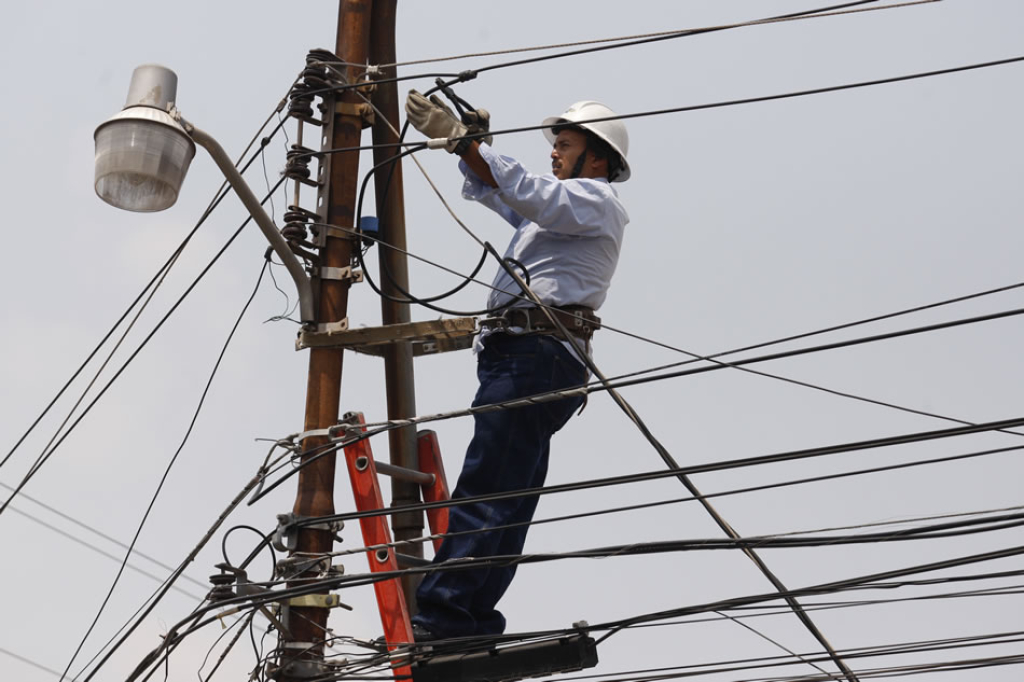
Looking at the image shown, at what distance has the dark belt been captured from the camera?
5531 millimetres

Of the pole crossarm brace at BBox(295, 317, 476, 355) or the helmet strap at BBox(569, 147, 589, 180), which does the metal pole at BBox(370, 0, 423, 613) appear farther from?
the helmet strap at BBox(569, 147, 589, 180)

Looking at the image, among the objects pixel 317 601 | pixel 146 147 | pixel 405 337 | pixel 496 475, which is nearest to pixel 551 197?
pixel 405 337

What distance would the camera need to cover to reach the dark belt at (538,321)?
18.1 feet

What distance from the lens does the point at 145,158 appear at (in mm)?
5426

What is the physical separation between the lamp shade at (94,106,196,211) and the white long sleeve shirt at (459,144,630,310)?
1.13 m

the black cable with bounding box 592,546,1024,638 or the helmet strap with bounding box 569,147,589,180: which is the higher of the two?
the helmet strap with bounding box 569,147,589,180

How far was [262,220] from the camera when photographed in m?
5.92

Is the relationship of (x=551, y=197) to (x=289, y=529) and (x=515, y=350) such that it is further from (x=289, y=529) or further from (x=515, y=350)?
(x=289, y=529)

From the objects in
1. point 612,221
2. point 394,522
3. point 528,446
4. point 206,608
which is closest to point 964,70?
point 612,221

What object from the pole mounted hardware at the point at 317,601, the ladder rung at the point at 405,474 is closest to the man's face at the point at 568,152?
the ladder rung at the point at 405,474

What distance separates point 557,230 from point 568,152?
0.60m

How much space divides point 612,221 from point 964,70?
143cm

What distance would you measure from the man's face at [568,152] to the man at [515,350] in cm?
25

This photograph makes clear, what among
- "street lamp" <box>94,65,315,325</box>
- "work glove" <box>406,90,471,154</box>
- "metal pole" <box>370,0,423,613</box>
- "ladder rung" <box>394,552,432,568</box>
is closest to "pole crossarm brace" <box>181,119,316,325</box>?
"street lamp" <box>94,65,315,325</box>
